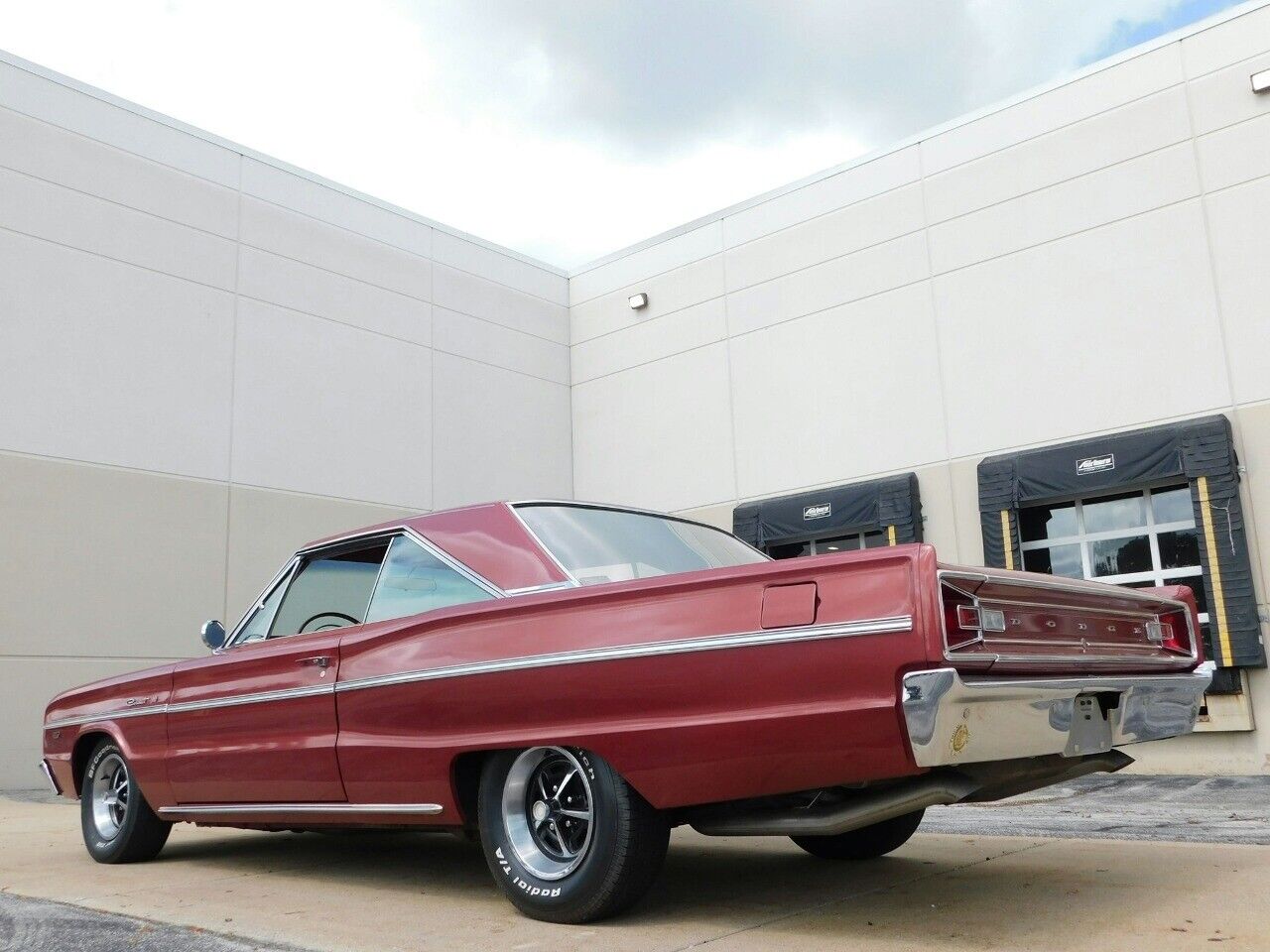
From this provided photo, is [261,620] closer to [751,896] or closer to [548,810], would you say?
[548,810]

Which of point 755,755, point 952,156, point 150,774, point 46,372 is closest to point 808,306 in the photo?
point 952,156

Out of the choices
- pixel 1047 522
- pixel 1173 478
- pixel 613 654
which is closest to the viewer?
pixel 613 654

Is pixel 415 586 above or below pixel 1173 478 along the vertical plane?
below

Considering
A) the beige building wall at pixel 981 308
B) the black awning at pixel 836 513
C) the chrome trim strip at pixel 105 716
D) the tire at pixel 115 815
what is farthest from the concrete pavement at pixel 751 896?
the black awning at pixel 836 513

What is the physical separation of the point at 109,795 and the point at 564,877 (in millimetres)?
3285

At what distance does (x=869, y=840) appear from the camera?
4547 millimetres

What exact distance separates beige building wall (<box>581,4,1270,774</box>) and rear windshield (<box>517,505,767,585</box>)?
8.06m

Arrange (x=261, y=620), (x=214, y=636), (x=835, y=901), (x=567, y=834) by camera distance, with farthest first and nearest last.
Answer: (x=214, y=636) < (x=261, y=620) < (x=835, y=901) < (x=567, y=834)

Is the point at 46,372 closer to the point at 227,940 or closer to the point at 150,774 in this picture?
the point at 150,774

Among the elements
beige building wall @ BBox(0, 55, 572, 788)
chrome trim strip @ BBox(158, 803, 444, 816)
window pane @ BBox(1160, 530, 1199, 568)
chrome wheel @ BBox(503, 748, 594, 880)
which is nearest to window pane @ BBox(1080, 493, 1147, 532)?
window pane @ BBox(1160, 530, 1199, 568)

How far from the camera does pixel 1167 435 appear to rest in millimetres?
10828

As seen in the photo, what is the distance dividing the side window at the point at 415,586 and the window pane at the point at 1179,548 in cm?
894

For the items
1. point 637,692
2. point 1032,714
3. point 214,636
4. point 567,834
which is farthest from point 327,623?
point 1032,714

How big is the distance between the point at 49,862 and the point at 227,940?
2.79 m
